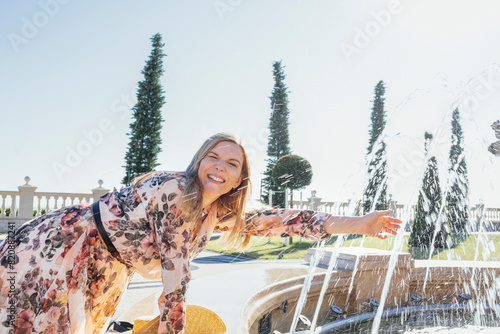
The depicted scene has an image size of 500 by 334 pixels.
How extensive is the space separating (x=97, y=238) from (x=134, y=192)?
257 millimetres

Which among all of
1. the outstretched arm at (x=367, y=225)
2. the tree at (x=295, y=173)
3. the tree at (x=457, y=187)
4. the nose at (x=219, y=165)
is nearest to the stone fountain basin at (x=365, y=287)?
the outstretched arm at (x=367, y=225)

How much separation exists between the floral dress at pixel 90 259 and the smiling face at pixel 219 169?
13 cm

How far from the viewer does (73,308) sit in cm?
150

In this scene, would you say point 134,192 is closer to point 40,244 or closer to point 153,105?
point 40,244

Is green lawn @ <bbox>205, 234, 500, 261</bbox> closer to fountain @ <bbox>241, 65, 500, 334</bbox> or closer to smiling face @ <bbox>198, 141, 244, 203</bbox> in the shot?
fountain @ <bbox>241, 65, 500, 334</bbox>

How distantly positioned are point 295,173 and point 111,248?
47.5 ft

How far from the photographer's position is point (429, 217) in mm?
14258

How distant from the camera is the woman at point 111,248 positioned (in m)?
1.43

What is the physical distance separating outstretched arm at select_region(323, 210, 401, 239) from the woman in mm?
566

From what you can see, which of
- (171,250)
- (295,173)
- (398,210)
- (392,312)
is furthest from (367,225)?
(398,210)

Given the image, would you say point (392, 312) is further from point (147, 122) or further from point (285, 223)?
point (147, 122)

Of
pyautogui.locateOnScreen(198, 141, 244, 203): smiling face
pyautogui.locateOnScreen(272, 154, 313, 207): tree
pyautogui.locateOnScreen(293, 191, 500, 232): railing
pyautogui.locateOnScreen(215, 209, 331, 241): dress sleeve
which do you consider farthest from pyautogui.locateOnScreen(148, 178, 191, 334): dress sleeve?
pyautogui.locateOnScreen(293, 191, 500, 232): railing

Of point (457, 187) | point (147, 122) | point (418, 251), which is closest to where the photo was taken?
point (418, 251)

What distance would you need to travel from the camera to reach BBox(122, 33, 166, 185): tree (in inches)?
761
